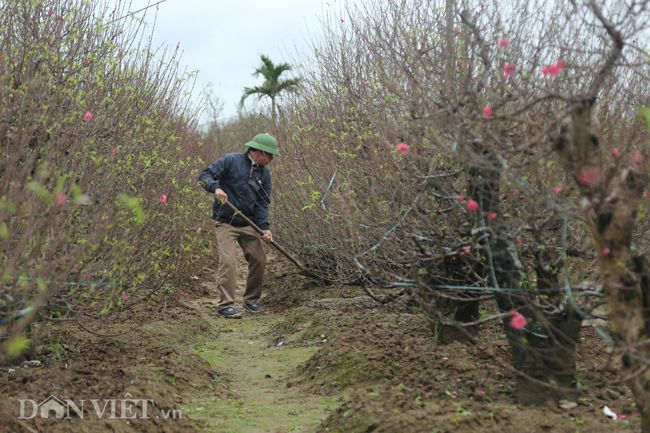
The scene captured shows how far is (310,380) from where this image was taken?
3.93 m

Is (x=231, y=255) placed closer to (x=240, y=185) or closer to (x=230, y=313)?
(x=230, y=313)

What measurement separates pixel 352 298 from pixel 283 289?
1675 millimetres

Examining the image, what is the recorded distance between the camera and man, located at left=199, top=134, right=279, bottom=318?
6484 mm

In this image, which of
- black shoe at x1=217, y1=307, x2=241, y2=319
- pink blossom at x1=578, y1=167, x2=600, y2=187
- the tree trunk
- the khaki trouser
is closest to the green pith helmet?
the khaki trouser

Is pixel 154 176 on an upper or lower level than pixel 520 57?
lower

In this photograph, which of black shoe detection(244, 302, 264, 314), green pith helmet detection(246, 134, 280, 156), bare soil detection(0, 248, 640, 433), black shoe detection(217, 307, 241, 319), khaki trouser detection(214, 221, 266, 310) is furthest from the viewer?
black shoe detection(244, 302, 264, 314)

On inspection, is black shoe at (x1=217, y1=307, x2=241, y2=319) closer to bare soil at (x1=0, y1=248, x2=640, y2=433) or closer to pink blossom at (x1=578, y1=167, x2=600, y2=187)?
bare soil at (x1=0, y1=248, x2=640, y2=433)

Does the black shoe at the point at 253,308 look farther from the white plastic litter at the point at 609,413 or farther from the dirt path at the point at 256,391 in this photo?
A: the white plastic litter at the point at 609,413

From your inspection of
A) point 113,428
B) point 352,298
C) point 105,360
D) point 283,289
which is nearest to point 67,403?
point 113,428

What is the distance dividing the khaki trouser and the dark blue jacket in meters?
0.11

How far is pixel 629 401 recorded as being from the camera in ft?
8.70

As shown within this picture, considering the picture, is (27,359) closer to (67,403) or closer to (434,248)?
(67,403)

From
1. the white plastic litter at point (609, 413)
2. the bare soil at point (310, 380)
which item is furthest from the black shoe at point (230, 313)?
the white plastic litter at point (609, 413)

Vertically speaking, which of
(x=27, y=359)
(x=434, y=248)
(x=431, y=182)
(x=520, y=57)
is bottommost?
(x=27, y=359)
